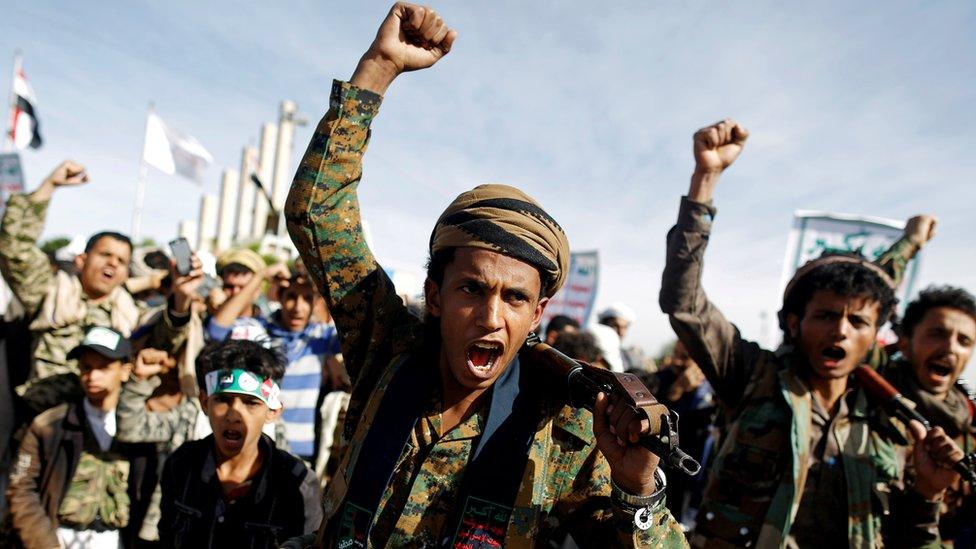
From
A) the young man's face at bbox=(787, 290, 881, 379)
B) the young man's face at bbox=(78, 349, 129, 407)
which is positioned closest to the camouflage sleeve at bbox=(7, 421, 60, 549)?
the young man's face at bbox=(78, 349, 129, 407)

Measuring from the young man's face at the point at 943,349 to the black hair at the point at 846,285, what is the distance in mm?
475

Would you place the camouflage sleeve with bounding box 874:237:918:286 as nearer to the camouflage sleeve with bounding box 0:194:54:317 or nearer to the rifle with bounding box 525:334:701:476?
the rifle with bounding box 525:334:701:476

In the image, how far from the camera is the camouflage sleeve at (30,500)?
9.09 ft

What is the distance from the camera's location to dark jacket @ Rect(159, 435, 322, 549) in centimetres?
241

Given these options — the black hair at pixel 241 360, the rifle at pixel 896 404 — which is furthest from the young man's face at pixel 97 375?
the rifle at pixel 896 404

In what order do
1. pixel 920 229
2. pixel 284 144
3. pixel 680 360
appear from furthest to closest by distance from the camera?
pixel 284 144
pixel 680 360
pixel 920 229

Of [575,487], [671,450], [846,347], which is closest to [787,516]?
[846,347]

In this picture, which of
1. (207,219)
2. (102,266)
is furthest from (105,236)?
(207,219)

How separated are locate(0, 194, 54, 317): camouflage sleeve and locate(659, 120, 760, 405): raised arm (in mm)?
3888

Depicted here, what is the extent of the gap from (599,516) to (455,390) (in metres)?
0.50

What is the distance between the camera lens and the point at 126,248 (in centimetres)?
421

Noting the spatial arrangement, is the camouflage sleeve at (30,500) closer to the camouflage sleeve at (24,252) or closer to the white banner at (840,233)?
the camouflage sleeve at (24,252)

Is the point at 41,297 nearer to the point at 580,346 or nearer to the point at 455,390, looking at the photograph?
the point at 455,390

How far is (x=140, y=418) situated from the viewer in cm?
316
